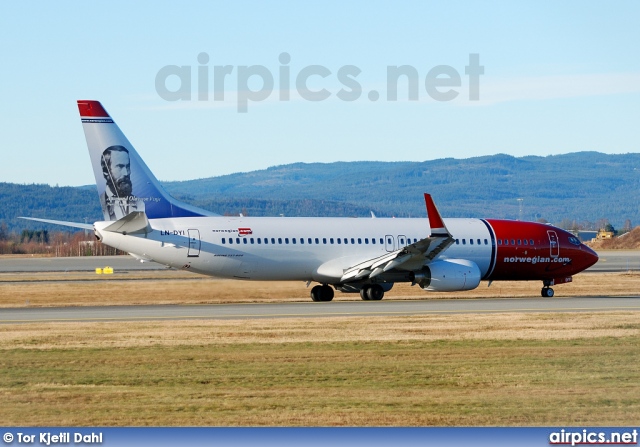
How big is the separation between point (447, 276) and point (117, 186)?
1304cm

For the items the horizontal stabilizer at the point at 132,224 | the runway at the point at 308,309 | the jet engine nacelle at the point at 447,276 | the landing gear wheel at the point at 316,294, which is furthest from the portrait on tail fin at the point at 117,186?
the jet engine nacelle at the point at 447,276

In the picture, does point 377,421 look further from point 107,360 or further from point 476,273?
point 476,273

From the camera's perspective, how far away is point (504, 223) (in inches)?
1766

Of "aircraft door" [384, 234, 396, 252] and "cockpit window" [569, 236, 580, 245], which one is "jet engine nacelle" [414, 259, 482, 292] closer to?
"aircraft door" [384, 234, 396, 252]

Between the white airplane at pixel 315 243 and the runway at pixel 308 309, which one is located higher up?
the white airplane at pixel 315 243

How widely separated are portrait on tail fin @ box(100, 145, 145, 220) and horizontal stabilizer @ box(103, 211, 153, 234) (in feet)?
2.44

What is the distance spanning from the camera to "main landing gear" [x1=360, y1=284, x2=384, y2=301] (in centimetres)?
4053

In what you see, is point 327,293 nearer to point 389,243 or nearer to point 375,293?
point 375,293

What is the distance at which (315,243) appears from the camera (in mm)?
40500

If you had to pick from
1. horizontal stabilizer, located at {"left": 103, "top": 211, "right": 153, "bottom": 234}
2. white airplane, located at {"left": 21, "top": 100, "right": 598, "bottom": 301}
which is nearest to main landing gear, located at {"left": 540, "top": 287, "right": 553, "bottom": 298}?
white airplane, located at {"left": 21, "top": 100, "right": 598, "bottom": 301}

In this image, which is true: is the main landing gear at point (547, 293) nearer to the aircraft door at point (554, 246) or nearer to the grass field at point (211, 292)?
the grass field at point (211, 292)

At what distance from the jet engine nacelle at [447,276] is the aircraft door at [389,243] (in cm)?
202

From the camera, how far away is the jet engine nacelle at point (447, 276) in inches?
1574

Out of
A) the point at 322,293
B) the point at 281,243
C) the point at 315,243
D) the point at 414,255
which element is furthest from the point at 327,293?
the point at 414,255
